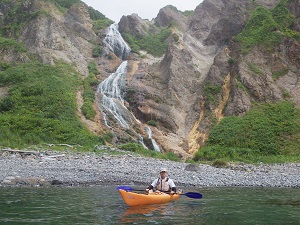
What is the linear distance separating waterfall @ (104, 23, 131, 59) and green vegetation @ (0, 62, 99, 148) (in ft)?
38.8

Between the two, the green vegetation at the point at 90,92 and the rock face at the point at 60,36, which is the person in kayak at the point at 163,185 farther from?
the rock face at the point at 60,36

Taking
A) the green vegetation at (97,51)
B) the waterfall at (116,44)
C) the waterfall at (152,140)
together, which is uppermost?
the waterfall at (116,44)

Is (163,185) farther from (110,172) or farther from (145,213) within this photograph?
(110,172)

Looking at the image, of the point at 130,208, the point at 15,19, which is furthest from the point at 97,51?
the point at 130,208

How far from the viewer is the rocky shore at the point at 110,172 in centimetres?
1805

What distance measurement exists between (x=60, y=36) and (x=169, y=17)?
3495cm

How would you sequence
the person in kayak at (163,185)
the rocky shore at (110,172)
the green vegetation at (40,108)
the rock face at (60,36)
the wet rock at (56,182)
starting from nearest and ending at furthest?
the person in kayak at (163,185)
the wet rock at (56,182)
the rocky shore at (110,172)
the green vegetation at (40,108)
the rock face at (60,36)

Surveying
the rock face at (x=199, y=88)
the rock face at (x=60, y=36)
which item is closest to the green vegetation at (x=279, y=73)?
the rock face at (x=199, y=88)

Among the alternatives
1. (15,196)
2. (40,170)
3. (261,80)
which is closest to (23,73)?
(40,170)

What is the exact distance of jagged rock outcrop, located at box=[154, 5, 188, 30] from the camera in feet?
262

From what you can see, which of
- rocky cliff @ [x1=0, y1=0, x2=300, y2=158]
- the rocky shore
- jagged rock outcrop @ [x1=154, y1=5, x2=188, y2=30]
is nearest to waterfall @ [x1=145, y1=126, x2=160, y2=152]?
rocky cliff @ [x1=0, y1=0, x2=300, y2=158]

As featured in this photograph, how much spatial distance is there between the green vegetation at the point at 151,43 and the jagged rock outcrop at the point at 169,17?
1240cm

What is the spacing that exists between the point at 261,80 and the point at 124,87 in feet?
54.6

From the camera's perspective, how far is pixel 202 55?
62469 mm
